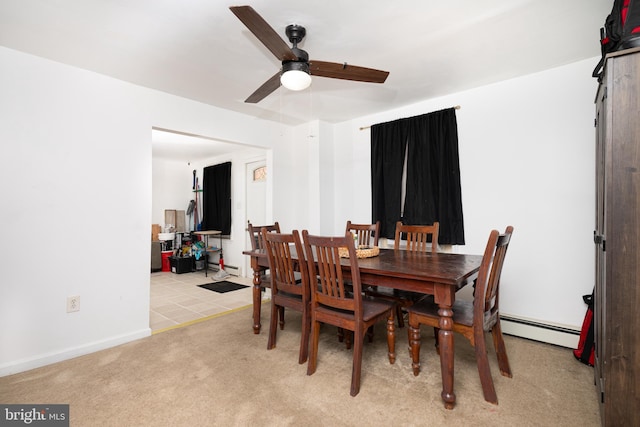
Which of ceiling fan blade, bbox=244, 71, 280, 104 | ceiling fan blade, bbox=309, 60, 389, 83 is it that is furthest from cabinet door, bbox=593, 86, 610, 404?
ceiling fan blade, bbox=244, 71, 280, 104

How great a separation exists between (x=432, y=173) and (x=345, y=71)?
5.62 ft

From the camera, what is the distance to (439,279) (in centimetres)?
163

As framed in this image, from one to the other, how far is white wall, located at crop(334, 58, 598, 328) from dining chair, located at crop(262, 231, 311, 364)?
1872 mm

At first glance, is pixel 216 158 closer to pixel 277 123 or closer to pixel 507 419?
pixel 277 123

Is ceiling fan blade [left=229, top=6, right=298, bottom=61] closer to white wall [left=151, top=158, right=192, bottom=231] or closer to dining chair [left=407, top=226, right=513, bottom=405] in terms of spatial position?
dining chair [left=407, top=226, right=513, bottom=405]

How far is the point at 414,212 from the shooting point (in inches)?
134

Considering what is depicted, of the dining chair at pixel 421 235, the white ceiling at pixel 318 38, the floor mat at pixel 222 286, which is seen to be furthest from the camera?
the floor mat at pixel 222 286

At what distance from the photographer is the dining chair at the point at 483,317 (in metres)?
1.65

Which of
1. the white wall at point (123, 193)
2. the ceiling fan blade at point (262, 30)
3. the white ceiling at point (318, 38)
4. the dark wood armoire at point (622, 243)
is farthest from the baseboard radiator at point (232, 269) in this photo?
the dark wood armoire at point (622, 243)

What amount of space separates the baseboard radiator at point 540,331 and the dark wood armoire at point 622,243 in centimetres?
133

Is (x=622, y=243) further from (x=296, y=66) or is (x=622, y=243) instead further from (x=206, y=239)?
(x=206, y=239)

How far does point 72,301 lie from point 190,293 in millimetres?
1937

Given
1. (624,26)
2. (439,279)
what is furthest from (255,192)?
(624,26)

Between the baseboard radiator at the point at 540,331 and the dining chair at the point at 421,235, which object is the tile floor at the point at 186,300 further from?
the baseboard radiator at the point at 540,331
